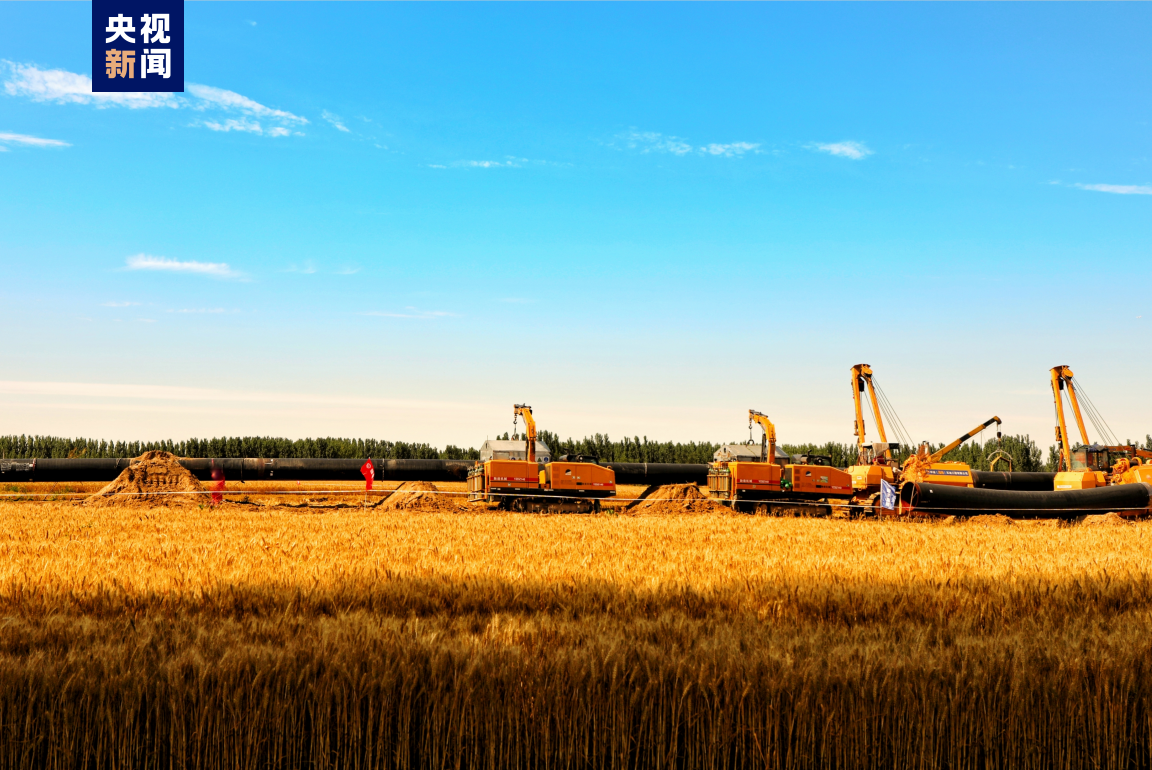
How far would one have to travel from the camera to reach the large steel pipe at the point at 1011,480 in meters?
43.3

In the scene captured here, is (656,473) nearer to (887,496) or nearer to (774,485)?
(774,485)

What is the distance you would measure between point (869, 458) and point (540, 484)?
16.3 meters

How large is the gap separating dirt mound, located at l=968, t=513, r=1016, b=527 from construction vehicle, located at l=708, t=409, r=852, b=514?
5.47 meters

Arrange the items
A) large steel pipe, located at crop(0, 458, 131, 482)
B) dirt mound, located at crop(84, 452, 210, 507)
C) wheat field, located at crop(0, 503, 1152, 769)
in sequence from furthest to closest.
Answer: large steel pipe, located at crop(0, 458, 131, 482) → dirt mound, located at crop(84, 452, 210, 507) → wheat field, located at crop(0, 503, 1152, 769)

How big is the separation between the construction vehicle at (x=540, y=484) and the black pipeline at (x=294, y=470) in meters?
10.1

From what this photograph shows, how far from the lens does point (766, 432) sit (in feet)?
124

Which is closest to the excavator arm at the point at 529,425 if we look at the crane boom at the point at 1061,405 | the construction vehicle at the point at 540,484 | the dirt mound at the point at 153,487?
the construction vehicle at the point at 540,484

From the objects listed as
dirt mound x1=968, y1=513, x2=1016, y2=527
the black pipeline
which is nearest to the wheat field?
dirt mound x1=968, y1=513, x2=1016, y2=527

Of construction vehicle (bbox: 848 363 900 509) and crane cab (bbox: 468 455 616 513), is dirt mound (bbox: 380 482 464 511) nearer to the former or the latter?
crane cab (bbox: 468 455 616 513)

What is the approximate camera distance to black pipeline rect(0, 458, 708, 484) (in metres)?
41.9

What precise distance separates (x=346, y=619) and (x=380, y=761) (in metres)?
2.18

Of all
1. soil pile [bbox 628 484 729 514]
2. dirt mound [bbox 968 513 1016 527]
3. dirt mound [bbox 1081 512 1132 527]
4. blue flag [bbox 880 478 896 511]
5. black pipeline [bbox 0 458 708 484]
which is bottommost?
dirt mound [bbox 1081 512 1132 527]

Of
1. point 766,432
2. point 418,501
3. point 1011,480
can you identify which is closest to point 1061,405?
point 1011,480

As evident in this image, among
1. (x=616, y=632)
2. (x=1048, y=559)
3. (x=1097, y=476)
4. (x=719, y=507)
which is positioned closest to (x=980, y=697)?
(x=616, y=632)
